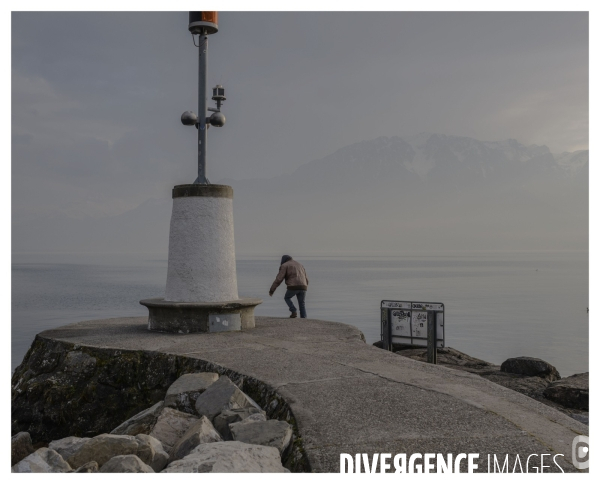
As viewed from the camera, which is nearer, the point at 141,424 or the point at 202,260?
the point at 141,424

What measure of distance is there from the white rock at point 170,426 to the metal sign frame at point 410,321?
501 cm

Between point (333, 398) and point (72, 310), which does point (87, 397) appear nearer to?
point (333, 398)

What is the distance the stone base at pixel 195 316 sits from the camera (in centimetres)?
977

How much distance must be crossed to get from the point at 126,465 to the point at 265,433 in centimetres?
107

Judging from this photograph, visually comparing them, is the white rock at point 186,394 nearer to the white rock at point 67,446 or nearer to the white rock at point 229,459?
the white rock at point 67,446

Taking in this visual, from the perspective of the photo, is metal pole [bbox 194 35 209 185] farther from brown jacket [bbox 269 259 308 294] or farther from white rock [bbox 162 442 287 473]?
white rock [bbox 162 442 287 473]

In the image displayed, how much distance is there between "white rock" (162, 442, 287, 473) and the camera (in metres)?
4.20

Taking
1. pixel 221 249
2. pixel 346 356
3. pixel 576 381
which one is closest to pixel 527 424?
pixel 346 356

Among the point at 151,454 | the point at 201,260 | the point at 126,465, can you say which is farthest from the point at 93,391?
the point at 126,465

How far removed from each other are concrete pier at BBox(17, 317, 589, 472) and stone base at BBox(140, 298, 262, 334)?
68cm

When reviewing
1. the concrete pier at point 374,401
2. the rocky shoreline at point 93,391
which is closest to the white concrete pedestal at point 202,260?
the concrete pier at point 374,401

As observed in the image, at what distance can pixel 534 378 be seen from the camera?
34.8 ft

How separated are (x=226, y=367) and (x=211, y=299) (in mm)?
3250

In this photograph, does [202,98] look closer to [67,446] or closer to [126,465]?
[67,446]
